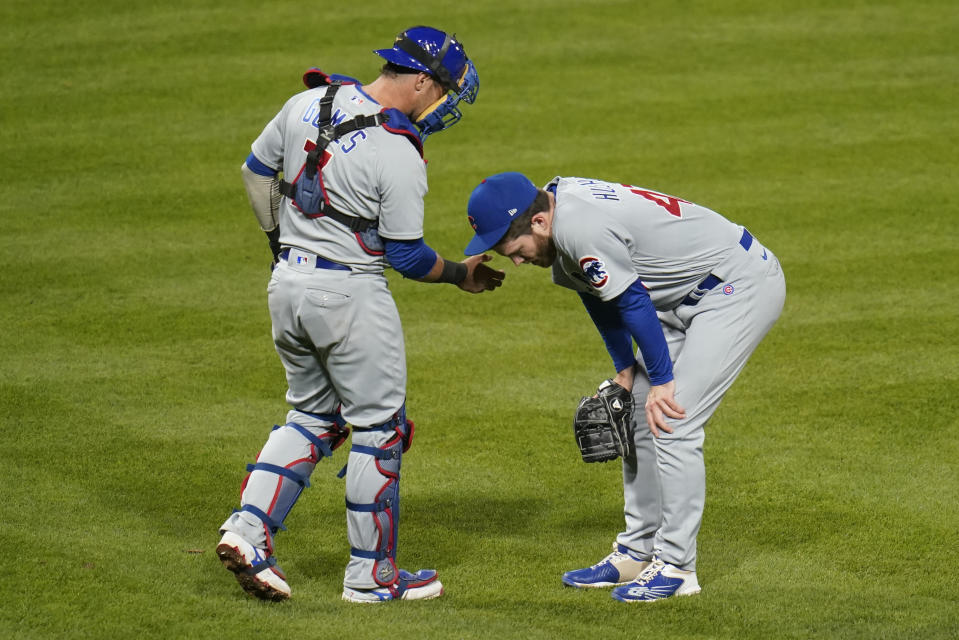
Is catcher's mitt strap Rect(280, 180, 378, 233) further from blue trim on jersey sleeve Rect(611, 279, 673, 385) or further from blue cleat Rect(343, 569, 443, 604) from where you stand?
blue cleat Rect(343, 569, 443, 604)

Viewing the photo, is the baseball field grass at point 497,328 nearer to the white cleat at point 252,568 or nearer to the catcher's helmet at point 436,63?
the white cleat at point 252,568

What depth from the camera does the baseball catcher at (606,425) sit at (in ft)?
16.7

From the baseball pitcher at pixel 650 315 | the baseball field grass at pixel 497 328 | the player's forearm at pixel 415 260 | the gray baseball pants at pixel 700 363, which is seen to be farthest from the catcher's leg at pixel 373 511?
the gray baseball pants at pixel 700 363

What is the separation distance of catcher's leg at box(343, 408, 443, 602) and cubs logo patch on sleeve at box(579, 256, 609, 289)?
95cm

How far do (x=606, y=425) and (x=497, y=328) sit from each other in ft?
12.0

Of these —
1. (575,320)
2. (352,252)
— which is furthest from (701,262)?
(575,320)

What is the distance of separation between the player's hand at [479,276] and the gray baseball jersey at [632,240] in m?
0.34

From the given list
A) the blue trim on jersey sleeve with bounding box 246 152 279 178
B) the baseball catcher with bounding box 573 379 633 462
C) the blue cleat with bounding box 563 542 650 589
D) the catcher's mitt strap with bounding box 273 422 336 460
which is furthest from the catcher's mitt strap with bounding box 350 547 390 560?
the blue trim on jersey sleeve with bounding box 246 152 279 178

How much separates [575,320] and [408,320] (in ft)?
3.92

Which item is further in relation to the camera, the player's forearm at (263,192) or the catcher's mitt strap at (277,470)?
the player's forearm at (263,192)

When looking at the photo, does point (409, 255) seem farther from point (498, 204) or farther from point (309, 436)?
point (309, 436)

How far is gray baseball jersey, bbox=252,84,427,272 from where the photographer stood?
465cm

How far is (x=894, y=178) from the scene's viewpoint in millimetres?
11336

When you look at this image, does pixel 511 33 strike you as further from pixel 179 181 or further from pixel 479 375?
pixel 479 375
